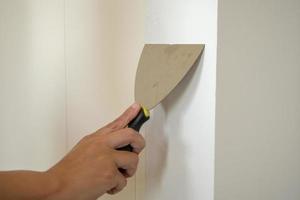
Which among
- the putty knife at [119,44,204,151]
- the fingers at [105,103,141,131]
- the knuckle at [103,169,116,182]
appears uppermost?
the putty knife at [119,44,204,151]

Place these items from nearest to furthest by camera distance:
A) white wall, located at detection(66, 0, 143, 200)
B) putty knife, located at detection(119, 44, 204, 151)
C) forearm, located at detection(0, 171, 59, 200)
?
forearm, located at detection(0, 171, 59, 200) < putty knife, located at detection(119, 44, 204, 151) < white wall, located at detection(66, 0, 143, 200)

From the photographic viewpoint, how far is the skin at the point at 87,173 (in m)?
0.45

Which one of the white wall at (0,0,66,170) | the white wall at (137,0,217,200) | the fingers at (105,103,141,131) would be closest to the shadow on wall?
the white wall at (137,0,217,200)

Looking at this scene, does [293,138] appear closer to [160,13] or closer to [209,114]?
[209,114]

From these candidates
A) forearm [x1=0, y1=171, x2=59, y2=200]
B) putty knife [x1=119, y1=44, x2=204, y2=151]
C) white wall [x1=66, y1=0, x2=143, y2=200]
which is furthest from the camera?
white wall [x1=66, y1=0, x2=143, y2=200]

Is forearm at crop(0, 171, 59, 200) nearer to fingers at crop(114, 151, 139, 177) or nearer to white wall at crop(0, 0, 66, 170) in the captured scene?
fingers at crop(114, 151, 139, 177)

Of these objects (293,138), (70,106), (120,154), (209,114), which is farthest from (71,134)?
(293,138)

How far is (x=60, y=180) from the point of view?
0.48 m

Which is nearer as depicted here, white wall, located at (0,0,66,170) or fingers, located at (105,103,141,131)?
fingers, located at (105,103,141,131)

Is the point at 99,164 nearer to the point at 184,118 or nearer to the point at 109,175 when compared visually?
the point at 109,175

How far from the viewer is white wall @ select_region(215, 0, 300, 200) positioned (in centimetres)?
51

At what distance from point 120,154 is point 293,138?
34 cm

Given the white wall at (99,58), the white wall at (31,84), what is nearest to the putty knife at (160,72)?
the white wall at (99,58)

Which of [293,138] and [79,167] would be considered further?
[293,138]
